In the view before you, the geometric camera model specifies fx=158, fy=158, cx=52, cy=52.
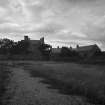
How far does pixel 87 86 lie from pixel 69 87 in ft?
4.28

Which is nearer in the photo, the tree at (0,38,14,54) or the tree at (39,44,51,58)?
the tree at (39,44,51,58)

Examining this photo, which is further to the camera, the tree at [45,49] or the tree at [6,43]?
the tree at [6,43]

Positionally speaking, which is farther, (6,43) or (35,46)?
(6,43)

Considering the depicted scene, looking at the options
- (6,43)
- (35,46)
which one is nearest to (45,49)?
(35,46)

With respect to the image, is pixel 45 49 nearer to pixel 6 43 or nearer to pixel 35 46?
pixel 35 46

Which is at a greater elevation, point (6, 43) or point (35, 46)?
point (6, 43)

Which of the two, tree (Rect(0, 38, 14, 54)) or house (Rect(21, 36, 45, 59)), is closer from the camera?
house (Rect(21, 36, 45, 59))

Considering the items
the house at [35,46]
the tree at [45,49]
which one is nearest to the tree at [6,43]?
the house at [35,46]

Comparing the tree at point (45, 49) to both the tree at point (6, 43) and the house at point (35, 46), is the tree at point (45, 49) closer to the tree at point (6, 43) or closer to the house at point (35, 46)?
the house at point (35, 46)

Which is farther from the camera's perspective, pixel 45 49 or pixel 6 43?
pixel 6 43

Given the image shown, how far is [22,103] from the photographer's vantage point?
720 cm

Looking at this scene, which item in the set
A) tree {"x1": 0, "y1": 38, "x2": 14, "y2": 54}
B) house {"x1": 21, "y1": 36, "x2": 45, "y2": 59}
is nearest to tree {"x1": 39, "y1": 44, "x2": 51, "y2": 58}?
house {"x1": 21, "y1": 36, "x2": 45, "y2": 59}

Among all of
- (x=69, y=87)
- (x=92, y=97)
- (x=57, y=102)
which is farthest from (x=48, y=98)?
(x=69, y=87)

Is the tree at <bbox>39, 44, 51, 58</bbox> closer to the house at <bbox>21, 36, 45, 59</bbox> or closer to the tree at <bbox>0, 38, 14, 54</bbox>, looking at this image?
the house at <bbox>21, 36, 45, 59</bbox>
